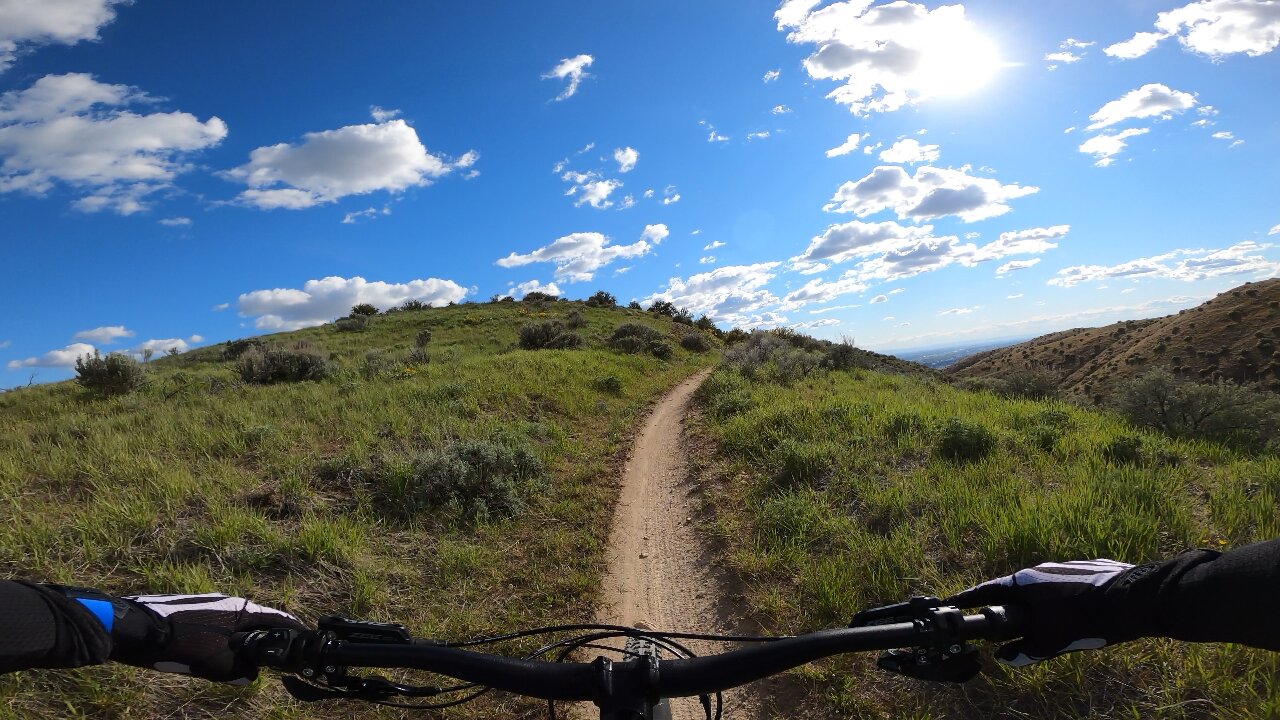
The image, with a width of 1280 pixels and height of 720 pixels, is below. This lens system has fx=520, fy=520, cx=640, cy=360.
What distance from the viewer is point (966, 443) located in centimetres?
669

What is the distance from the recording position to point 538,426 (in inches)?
385

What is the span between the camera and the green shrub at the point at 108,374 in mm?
12344

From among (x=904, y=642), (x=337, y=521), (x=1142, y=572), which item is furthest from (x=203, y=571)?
(x=1142, y=572)

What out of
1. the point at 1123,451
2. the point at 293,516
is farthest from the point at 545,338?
the point at 1123,451

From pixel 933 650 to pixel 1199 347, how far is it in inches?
2013

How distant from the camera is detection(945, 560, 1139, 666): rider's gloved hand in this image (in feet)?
5.76

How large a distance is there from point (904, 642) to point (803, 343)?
88.1 feet

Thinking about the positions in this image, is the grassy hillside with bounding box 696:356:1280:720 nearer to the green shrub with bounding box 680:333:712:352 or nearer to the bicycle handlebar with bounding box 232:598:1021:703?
the bicycle handlebar with bounding box 232:598:1021:703

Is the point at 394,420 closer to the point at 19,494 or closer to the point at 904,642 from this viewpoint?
the point at 19,494

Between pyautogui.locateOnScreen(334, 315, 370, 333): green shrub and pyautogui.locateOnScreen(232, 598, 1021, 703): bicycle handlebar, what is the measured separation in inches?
1264

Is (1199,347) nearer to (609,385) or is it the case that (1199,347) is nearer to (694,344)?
(694,344)

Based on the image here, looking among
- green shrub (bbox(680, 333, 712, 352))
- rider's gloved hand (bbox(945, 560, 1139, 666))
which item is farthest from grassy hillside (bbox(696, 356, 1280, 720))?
green shrub (bbox(680, 333, 712, 352))

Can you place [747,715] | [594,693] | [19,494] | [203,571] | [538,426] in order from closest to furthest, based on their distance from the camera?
[594,693] → [747,715] → [203,571] → [19,494] → [538,426]

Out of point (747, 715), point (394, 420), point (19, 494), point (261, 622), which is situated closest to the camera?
point (261, 622)
